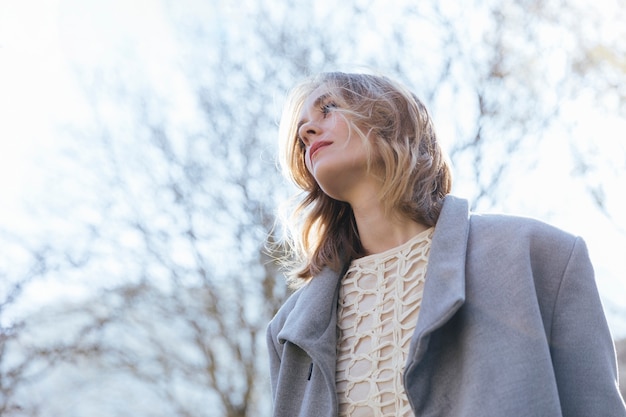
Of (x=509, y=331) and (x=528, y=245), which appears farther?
(x=528, y=245)

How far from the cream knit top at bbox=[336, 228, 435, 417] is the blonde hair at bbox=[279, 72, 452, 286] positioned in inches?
3.8

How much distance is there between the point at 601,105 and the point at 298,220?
460cm

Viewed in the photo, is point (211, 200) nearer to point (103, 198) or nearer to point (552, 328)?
point (103, 198)

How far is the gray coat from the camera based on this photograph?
134cm

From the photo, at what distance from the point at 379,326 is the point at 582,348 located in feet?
1.44

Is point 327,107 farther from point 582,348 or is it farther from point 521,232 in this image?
point 582,348

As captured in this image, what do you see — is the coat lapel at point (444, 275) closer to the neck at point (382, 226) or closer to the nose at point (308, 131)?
the neck at point (382, 226)

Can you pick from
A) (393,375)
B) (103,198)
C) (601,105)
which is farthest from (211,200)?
(393,375)

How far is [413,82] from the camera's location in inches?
264

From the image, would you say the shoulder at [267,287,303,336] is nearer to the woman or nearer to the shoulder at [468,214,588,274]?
the woman

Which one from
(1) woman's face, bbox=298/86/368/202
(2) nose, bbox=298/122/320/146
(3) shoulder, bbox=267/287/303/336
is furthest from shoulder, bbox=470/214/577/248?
(3) shoulder, bbox=267/287/303/336

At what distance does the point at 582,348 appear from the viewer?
4.65ft

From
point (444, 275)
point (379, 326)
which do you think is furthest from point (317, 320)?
point (444, 275)

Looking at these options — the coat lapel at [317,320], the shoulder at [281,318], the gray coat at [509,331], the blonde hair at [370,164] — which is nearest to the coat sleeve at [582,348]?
the gray coat at [509,331]
